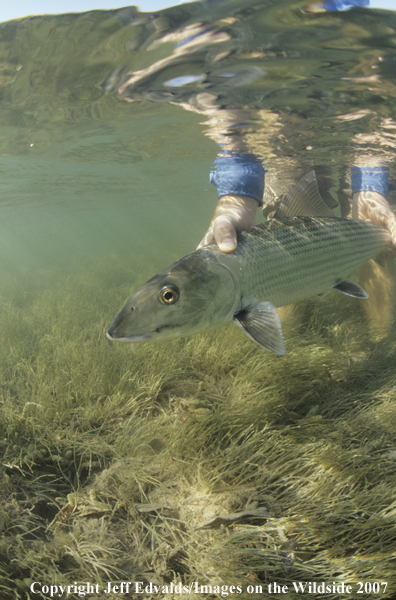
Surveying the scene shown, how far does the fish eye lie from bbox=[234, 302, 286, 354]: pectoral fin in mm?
650

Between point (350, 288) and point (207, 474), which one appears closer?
point (207, 474)

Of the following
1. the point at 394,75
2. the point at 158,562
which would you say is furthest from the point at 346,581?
the point at 394,75

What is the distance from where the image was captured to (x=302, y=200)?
350 centimetres

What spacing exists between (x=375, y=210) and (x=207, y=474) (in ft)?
16.8

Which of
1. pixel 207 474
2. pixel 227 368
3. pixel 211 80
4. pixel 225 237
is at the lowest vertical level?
pixel 227 368

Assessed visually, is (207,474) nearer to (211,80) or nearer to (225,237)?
(225,237)

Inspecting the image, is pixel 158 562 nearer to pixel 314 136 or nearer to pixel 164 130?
pixel 314 136

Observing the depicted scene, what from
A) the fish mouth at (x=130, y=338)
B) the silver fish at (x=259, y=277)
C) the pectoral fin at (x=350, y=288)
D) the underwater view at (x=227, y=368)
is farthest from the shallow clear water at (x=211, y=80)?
the fish mouth at (x=130, y=338)

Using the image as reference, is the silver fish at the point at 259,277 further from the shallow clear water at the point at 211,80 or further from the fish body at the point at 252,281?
the shallow clear water at the point at 211,80

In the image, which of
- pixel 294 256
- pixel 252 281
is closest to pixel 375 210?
pixel 294 256

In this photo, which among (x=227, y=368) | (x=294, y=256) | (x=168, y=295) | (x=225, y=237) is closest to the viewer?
(x=168, y=295)

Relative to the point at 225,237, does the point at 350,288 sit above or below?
below

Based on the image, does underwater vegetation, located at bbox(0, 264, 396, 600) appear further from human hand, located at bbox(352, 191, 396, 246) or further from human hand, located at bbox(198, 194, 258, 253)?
human hand, located at bbox(352, 191, 396, 246)

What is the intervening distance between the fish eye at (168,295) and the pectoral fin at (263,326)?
65 centimetres
